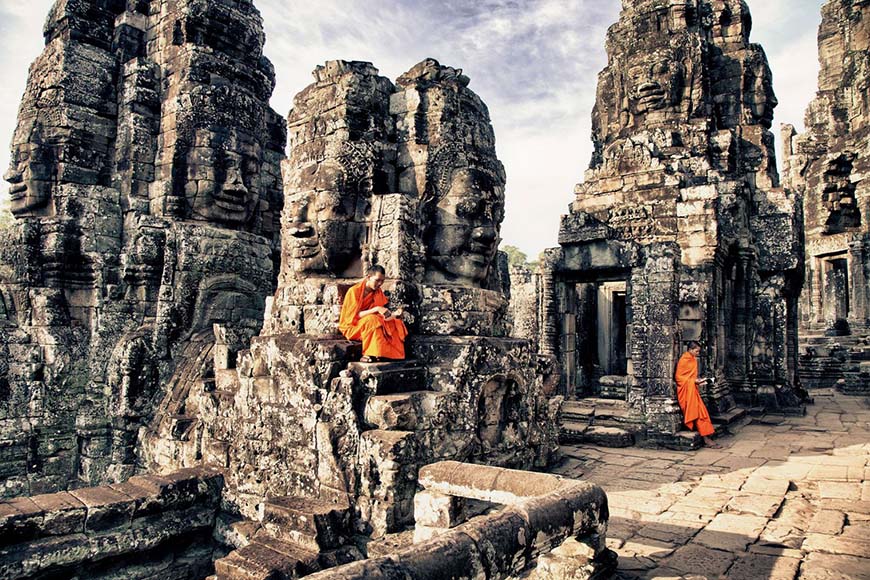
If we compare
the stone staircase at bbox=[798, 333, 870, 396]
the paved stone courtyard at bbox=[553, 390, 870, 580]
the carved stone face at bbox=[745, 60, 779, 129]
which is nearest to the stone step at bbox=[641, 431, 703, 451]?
the paved stone courtyard at bbox=[553, 390, 870, 580]

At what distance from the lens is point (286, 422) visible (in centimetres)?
497

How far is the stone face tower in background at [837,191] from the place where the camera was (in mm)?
20922

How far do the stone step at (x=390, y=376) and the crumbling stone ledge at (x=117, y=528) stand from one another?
1.92m

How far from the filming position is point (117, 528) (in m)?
Result: 4.66

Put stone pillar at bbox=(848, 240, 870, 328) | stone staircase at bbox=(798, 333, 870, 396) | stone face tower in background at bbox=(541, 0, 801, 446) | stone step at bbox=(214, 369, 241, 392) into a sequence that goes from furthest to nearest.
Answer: stone pillar at bbox=(848, 240, 870, 328)
stone staircase at bbox=(798, 333, 870, 396)
stone face tower in background at bbox=(541, 0, 801, 446)
stone step at bbox=(214, 369, 241, 392)

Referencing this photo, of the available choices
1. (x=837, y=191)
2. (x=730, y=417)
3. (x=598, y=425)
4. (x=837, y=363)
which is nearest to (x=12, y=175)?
(x=598, y=425)

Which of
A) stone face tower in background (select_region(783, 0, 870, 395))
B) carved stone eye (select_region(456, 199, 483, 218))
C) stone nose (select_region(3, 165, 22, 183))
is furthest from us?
stone face tower in background (select_region(783, 0, 870, 395))

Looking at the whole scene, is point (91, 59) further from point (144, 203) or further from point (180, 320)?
point (180, 320)

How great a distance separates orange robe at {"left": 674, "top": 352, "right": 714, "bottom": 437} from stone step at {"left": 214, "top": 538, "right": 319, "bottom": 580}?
6.46 m

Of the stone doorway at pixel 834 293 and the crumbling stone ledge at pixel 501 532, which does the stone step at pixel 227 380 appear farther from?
the stone doorway at pixel 834 293

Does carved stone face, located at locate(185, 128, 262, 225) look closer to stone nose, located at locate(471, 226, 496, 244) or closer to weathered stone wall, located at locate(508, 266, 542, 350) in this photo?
stone nose, located at locate(471, 226, 496, 244)

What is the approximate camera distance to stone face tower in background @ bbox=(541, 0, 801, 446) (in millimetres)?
9055

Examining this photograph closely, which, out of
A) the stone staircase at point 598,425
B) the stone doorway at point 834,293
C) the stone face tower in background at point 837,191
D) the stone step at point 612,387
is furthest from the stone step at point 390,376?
the stone doorway at point 834,293

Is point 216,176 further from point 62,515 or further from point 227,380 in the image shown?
point 62,515
